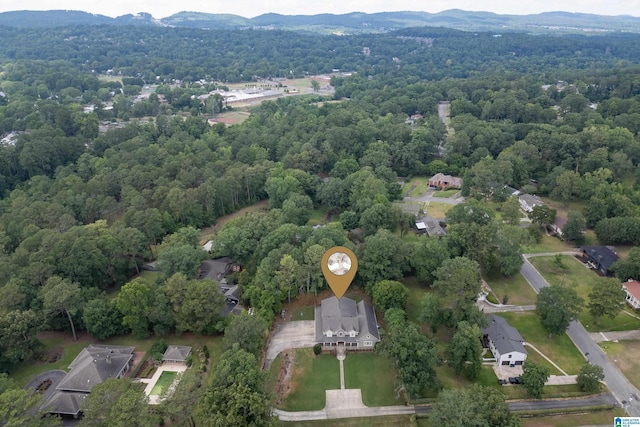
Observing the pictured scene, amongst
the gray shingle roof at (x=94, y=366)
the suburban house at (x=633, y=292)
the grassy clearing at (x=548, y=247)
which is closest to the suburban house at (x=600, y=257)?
the grassy clearing at (x=548, y=247)

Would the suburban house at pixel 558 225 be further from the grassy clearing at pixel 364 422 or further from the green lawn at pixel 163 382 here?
the green lawn at pixel 163 382

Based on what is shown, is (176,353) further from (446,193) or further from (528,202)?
(528,202)

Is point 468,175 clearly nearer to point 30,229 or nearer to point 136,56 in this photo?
point 30,229

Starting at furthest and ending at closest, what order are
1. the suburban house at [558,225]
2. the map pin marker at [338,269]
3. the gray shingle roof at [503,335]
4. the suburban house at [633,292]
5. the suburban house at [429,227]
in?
the suburban house at [558,225]
the suburban house at [429,227]
the suburban house at [633,292]
the map pin marker at [338,269]
the gray shingle roof at [503,335]

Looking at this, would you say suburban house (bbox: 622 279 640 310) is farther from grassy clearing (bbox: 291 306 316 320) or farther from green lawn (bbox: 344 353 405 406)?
grassy clearing (bbox: 291 306 316 320)

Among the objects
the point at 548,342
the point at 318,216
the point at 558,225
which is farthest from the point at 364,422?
the point at 558,225

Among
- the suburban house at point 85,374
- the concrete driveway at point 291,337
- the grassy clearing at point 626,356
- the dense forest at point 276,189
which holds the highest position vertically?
the dense forest at point 276,189

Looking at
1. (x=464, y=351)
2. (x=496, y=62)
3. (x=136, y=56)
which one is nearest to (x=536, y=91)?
(x=496, y=62)
